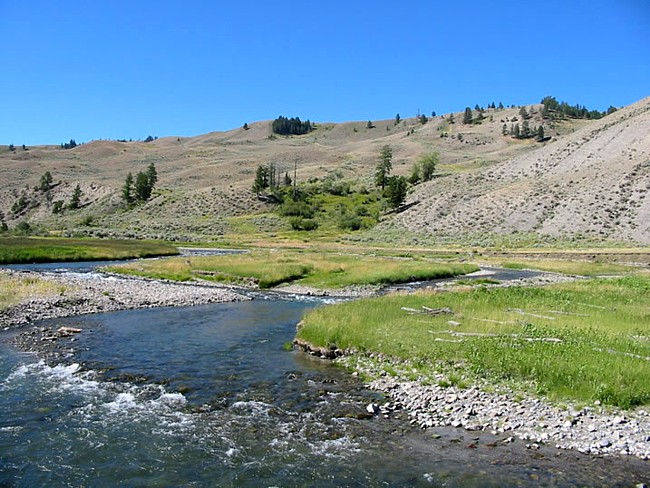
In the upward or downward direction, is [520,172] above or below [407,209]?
above

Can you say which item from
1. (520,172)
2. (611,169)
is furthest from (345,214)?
(611,169)

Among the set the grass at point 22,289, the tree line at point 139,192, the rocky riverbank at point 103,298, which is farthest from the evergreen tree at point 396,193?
the grass at point 22,289

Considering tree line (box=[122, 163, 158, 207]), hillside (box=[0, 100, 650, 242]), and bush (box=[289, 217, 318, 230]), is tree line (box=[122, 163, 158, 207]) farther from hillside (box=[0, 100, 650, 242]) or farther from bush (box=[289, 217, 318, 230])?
bush (box=[289, 217, 318, 230])

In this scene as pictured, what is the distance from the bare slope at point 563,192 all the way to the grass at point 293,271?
1733 inches

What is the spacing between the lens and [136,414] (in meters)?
15.6

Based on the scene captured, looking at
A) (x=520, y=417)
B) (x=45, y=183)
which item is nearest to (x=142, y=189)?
(x=45, y=183)

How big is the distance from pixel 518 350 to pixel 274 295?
85.1 ft

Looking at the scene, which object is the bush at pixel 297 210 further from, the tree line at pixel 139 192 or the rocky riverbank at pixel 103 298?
the rocky riverbank at pixel 103 298

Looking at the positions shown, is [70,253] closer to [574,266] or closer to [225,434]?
[225,434]

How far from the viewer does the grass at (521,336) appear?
53.2ft

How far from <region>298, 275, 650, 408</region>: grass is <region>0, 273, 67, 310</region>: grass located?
1991cm

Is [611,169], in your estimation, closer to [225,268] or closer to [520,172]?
[520,172]

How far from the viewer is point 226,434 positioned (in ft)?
46.9

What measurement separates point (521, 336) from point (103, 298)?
28.2 meters
